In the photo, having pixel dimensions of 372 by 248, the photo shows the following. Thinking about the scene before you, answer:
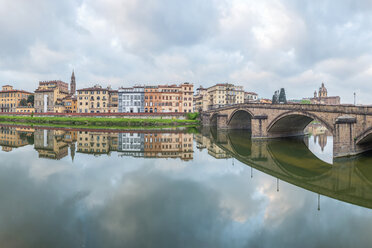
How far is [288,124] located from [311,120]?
140 inches

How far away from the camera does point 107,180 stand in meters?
14.7

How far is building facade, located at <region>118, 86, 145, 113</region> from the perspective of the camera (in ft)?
297

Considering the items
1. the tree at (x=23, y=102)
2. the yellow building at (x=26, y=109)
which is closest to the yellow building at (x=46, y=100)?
the yellow building at (x=26, y=109)

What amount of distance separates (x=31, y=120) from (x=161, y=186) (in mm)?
86518

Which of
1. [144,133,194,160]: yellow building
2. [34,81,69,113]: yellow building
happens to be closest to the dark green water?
[144,133,194,160]: yellow building

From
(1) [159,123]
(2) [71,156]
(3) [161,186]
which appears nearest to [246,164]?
(3) [161,186]

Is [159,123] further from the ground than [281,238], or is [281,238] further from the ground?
[159,123]

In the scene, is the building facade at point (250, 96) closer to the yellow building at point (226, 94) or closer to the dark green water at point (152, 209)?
the yellow building at point (226, 94)

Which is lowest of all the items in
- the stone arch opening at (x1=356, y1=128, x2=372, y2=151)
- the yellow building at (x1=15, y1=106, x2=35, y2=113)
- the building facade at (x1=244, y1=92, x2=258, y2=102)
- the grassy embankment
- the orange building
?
the stone arch opening at (x1=356, y1=128, x2=372, y2=151)

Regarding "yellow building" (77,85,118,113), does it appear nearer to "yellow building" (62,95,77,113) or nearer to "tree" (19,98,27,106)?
"yellow building" (62,95,77,113)

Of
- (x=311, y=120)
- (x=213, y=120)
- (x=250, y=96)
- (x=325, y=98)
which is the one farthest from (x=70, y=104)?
(x=325, y=98)

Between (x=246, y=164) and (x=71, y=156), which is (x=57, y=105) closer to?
(x=71, y=156)

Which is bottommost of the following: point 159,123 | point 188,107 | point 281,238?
point 281,238

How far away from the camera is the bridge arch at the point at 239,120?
2107 inches
